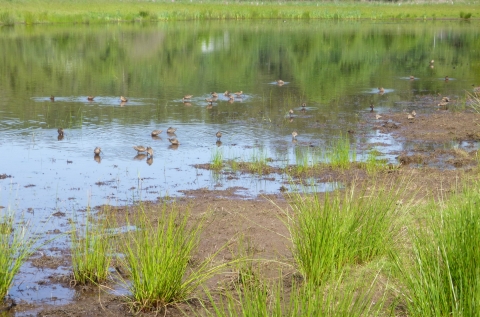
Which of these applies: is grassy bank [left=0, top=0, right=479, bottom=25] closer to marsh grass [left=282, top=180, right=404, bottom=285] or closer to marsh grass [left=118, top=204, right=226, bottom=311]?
marsh grass [left=118, top=204, right=226, bottom=311]

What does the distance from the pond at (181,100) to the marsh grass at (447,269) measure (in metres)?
3.78

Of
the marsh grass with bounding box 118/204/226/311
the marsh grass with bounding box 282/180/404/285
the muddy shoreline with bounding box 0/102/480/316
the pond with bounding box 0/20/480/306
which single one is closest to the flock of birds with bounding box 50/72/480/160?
the pond with bounding box 0/20/480/306

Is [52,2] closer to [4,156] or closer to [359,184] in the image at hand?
[4,156]

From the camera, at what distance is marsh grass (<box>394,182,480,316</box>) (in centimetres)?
440

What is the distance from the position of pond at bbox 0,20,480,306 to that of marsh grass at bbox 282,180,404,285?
2.66 meters

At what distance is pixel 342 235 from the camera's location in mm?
6125

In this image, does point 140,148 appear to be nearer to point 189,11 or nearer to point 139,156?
point 139,156

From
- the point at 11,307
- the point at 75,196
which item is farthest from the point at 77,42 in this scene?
the point at 11,307

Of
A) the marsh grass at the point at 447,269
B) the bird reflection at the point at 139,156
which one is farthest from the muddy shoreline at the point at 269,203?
the bird reflection at the point at 139,156

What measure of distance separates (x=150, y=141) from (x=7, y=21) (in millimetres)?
36085

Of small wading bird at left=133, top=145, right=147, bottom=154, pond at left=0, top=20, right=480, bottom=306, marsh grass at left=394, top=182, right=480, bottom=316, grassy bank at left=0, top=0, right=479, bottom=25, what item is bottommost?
pond at left=0, top=20, right=480, bottom=306

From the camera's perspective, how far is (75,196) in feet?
34.5

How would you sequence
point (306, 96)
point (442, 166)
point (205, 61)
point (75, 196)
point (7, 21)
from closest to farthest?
point (75, 196) → point (442, 166) → point (306, 96) → point (205, 61) → point (7, 21)

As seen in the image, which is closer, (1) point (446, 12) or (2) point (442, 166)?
(2) point (442, 166)
